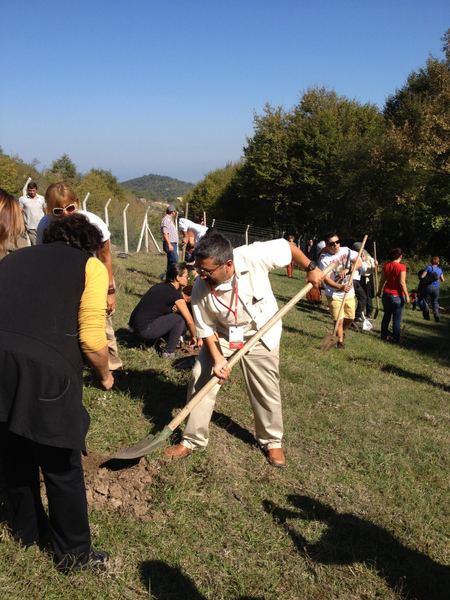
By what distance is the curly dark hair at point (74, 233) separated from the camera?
2377 millimetres

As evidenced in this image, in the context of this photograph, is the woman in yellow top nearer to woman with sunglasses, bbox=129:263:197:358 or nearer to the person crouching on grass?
woman with sunglasses, bbox=129:263:197:358

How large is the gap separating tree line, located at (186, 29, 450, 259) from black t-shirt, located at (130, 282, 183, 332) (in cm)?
2049

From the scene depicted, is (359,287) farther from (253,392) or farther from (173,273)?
(253,392)

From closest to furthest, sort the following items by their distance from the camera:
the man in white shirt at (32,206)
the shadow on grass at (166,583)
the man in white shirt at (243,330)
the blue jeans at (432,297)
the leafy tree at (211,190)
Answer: the shadow on grass at (166,583)
the man in white shirt at (243,330)
the man in white shirt at (32,206)
the blue jeans at (432,297)
the leafy tree at (211,190)

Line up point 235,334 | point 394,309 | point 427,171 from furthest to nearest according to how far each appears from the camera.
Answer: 1. point 427,171
2. point 394,309
3. point 235,334

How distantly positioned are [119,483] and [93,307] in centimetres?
162

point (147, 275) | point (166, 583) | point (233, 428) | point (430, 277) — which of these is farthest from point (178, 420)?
point (430, 277)

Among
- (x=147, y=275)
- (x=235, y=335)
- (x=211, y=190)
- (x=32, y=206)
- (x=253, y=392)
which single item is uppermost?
(x=211, y=190)

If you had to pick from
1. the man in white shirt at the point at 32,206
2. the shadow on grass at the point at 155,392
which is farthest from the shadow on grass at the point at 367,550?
the man in white shirt at the point at 32,206

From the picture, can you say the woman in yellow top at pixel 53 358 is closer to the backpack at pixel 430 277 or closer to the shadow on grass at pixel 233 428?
the shadow on grass at pixel 233 428

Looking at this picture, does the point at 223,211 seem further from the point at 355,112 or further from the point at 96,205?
the point at 96,205

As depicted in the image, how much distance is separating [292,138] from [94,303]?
118 ft

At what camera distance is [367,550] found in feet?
10.7

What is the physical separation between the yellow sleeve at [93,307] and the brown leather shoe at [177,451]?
1.76m
